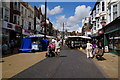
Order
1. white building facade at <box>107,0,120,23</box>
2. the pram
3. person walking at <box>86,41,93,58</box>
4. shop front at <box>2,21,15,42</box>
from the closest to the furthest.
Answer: person walking at <box>86,41,93,58</box> < the pram < white building facade at <box>107,0,120,23</box> < shop front at <box>2,21,15,42</box>

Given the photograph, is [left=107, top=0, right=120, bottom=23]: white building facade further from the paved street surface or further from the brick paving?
the paved street surface

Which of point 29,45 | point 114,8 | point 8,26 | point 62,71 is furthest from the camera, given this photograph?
point 8,26

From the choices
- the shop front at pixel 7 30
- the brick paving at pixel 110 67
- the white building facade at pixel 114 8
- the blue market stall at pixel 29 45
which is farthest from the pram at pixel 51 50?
the shop front at pixel 7 30

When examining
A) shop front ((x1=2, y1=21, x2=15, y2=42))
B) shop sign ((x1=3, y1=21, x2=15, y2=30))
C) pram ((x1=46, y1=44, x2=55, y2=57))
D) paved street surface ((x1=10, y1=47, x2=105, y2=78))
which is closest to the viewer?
paved street surface ((x1=10, y1=47, x2=105, y2=78))

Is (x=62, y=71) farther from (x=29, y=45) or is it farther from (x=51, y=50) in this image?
(x=29, y=45)

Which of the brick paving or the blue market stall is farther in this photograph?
the blue market stall

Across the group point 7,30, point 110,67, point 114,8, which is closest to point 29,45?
point 7,30

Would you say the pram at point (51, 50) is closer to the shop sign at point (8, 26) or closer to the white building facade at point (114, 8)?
the white building facade at point (114, 8)

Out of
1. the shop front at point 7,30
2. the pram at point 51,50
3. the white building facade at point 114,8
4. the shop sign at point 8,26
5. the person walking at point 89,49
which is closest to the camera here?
the person walking at point 89,49

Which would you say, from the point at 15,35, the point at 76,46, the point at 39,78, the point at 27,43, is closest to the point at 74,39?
the point at 76,46

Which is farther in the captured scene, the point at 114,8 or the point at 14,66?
the point at 114,8

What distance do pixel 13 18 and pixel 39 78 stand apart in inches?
865

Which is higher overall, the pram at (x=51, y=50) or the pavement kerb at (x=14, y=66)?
the pram at (x=51, y=50)

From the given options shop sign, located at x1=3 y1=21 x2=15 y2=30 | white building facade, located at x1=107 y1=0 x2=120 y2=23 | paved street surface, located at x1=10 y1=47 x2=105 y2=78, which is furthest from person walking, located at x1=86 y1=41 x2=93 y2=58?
shop sign, located at x1=3 y1=21 x2=15 y2=30
